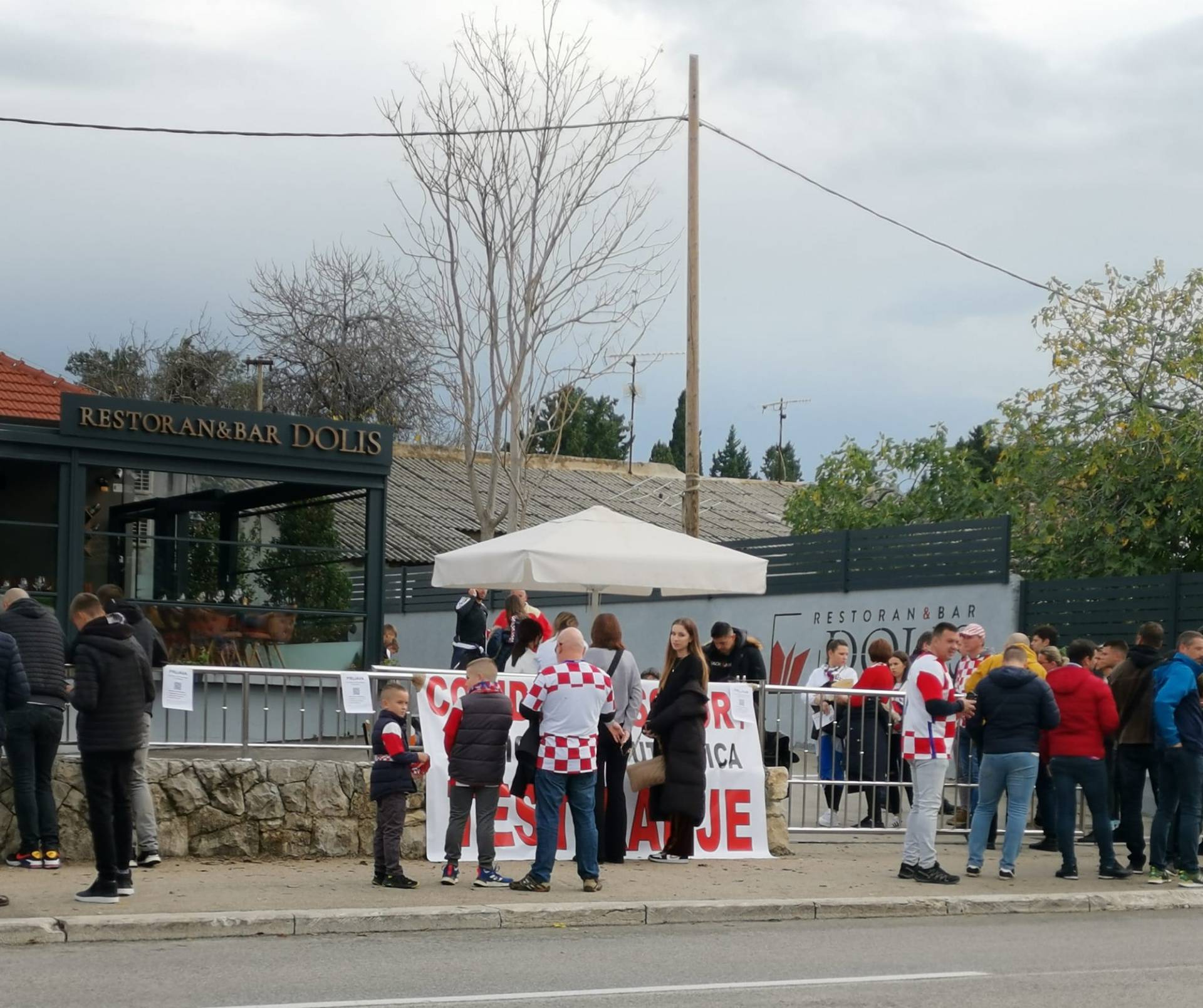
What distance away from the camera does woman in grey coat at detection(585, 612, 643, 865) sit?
12.3 meters

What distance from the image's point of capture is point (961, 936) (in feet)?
32.7

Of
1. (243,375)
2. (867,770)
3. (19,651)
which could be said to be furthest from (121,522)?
(243,375)

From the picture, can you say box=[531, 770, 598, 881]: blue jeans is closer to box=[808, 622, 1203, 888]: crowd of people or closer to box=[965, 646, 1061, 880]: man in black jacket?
box=[808, 622, 1203, 888]: crowd of people

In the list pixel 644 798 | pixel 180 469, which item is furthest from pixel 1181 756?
pixel 180 469

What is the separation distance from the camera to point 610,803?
1261 centimetres

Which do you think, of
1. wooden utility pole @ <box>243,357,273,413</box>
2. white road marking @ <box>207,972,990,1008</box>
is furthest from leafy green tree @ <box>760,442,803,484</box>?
white road marking @ <box>207,972,990,1008</box>

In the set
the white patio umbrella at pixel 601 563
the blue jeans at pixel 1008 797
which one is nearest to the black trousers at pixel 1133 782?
the blue jeans at pixel 1008 797

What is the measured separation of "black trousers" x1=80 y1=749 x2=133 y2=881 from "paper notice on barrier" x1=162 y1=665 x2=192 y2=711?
1954mm

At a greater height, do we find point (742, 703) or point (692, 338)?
point (692, 338)

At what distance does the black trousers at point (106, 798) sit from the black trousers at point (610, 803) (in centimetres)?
385

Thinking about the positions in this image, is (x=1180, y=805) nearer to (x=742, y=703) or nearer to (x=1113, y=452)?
(x=742, y=703)

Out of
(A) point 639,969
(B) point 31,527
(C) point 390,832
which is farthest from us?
(B) point 31,527

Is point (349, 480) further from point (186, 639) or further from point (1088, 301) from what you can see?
point (1088, 301)

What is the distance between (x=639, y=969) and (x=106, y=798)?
11.6ft
